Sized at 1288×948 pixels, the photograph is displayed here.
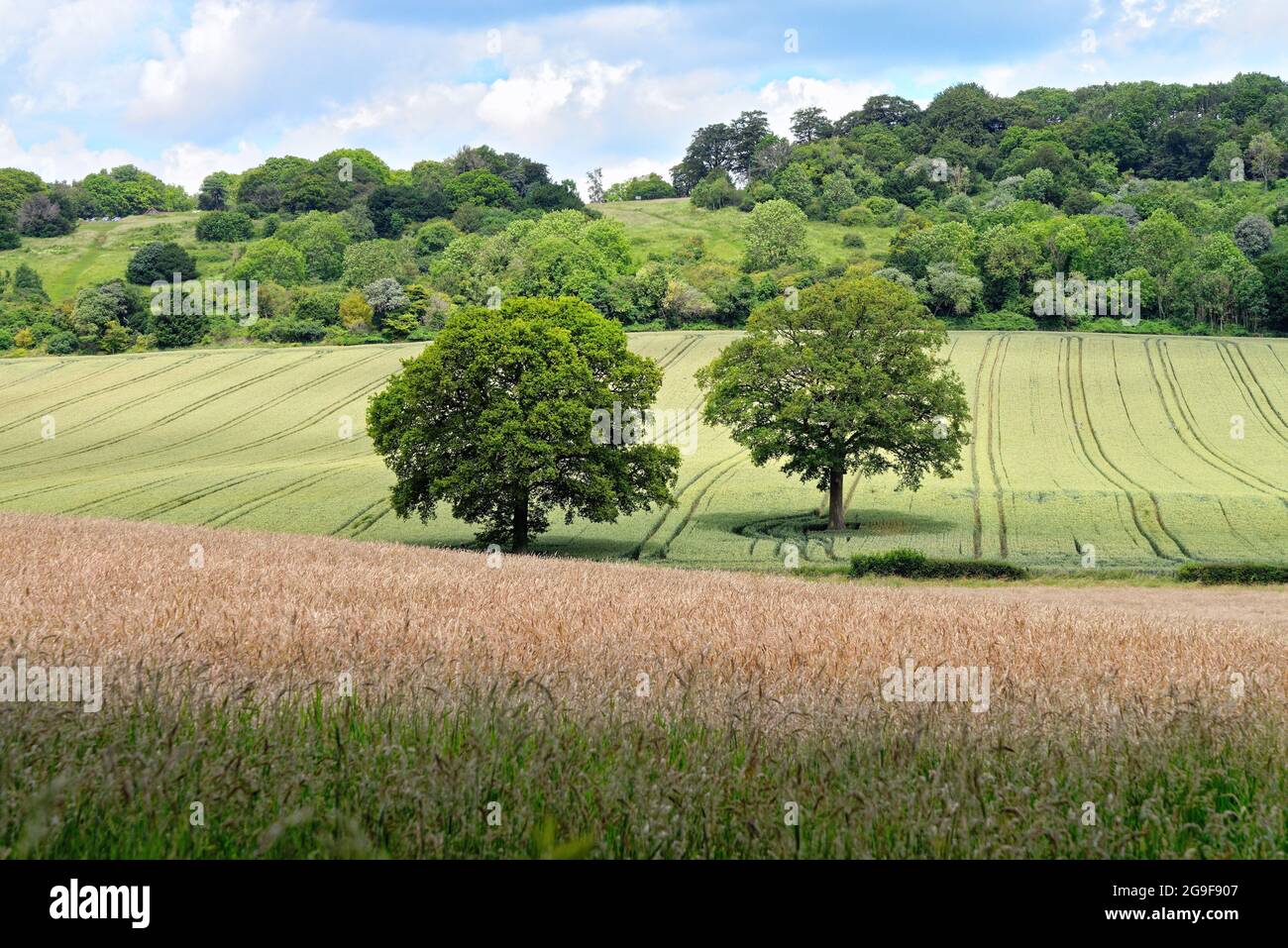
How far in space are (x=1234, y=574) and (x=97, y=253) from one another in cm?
16745

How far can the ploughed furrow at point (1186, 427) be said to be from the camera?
65.1 meters

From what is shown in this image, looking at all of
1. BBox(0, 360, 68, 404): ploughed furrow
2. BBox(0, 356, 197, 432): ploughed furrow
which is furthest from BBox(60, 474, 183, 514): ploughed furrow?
BBox(0, 360, 68, 404): ploughed furrow

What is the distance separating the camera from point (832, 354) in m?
57.6

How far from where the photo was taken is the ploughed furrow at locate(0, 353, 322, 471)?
78.0 meters

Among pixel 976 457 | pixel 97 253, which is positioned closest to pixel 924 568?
pixel 976 457

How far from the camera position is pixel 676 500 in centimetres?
5391

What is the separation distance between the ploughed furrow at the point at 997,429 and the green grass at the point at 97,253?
107227 millimetres

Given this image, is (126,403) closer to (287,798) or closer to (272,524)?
(272,524)

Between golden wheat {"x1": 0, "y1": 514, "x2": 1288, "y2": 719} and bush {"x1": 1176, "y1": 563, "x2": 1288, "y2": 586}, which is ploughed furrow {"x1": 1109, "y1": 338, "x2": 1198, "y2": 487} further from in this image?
golden wheat {"x1": 0, "y1": 514, "x2": 1288, "y2": 719}

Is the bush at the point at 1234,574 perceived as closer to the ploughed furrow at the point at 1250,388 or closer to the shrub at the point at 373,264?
the ploughed furrow at the point at 1250,388

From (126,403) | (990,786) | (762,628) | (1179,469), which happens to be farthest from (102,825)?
(126,403)

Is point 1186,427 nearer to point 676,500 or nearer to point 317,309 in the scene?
point 676,500

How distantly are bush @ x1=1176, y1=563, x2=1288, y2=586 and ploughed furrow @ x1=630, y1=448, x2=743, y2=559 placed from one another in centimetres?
2148

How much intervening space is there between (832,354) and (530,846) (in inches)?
2138
